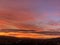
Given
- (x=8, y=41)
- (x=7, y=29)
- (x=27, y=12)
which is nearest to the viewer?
(x=27, y=12)

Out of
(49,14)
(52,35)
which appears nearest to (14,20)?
(49,14)

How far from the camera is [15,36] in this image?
1.10 m

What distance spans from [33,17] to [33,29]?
15 cm

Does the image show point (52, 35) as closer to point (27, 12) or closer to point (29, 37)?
point (29, 37)

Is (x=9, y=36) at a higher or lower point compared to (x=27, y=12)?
lower

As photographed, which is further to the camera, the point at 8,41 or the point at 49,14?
the point at 8,41

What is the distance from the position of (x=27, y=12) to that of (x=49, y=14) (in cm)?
14

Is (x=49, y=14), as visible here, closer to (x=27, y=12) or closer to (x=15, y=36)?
(x=27, y=12)

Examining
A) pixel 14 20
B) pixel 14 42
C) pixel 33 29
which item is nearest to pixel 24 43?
pixel 14 42

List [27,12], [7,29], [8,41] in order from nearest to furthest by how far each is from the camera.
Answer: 1. [27,12]
2. [7,29]
3. [8,41]

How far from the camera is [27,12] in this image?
91 cm

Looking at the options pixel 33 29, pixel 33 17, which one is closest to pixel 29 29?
pixel 33 29

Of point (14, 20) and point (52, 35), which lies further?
point (52, 35)

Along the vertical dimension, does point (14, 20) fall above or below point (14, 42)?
above
